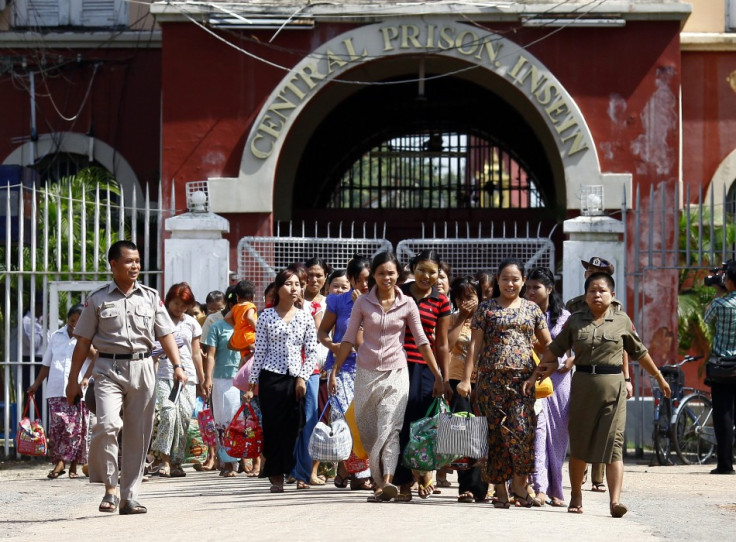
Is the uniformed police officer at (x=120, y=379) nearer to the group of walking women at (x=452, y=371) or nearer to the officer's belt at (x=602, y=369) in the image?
the group of walking women at (x=452, y=371)

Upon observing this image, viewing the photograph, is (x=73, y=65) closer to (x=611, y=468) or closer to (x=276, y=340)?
(x=276, y=340)

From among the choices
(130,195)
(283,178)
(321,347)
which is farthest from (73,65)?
(321,347)

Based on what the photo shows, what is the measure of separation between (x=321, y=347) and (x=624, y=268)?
3.94 metres

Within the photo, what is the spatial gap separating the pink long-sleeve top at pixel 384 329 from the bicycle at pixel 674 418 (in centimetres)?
410

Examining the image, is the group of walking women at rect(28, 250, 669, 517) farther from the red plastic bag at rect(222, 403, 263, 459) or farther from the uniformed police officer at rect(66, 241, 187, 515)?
the uniformed police officer at rect(66, 241, 187, 515)

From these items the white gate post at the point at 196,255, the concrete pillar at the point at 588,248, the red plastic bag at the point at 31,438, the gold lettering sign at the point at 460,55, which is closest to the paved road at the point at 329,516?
the red plastic bag at the point at 31,438

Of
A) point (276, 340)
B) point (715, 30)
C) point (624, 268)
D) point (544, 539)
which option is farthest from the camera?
point (715, 30)

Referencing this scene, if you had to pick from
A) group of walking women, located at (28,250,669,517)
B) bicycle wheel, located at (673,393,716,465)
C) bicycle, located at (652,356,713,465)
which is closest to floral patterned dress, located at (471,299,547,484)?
group of walking women, located at (28,250,669,517)

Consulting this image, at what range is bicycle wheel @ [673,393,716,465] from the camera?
44.8 feet

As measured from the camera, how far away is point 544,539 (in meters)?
7.91

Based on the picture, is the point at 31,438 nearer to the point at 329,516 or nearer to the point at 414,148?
the point at 329,516

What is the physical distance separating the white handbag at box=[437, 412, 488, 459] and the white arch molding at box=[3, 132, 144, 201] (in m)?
10.9

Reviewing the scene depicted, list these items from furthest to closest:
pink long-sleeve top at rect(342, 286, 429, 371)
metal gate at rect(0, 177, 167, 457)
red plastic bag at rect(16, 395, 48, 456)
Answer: metal gate at rect(0, 177, 167, 457) < red plastic bag at rect(16, 395, 48, 456) < pink long-sleeve top at rect(342, 286, 429, 371)

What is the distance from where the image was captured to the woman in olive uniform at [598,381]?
929 cm
